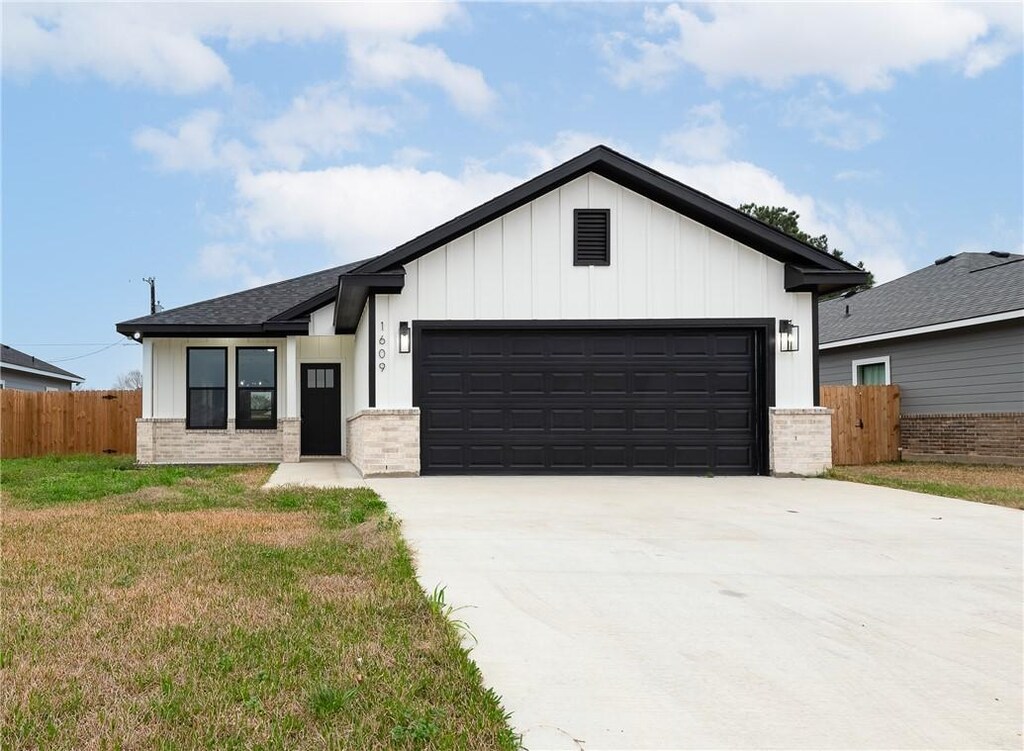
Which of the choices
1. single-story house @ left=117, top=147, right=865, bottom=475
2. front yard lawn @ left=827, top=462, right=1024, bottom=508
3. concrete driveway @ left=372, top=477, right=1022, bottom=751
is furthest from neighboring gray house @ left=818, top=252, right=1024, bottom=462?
concrete driveway @ left=372, top=477, right=1022, bottom=751

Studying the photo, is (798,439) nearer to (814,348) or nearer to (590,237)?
(814,348)

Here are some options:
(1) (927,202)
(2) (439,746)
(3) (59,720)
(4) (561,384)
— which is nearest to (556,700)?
(2) (439,746)

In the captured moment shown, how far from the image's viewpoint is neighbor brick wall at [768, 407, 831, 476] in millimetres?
11844

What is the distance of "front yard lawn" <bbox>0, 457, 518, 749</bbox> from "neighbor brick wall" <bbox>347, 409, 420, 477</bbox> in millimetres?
4705

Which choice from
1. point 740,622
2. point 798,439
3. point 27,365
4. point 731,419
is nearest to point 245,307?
point 731,419

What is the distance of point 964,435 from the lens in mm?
15516

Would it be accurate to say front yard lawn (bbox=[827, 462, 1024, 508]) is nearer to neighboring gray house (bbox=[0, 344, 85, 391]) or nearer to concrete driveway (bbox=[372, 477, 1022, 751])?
concrete driveway (bbox=[372, 477, 1022, 751])

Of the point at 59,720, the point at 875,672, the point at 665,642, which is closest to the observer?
the point at 59,720

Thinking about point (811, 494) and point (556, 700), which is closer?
point (556, 700)

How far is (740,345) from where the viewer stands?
39.4ft

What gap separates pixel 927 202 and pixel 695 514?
2438 centimetres

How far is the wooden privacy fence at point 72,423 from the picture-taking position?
19047 mm

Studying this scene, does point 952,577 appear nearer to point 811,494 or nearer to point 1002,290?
point 811,494

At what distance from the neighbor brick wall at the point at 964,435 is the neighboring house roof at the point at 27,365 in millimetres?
27223
